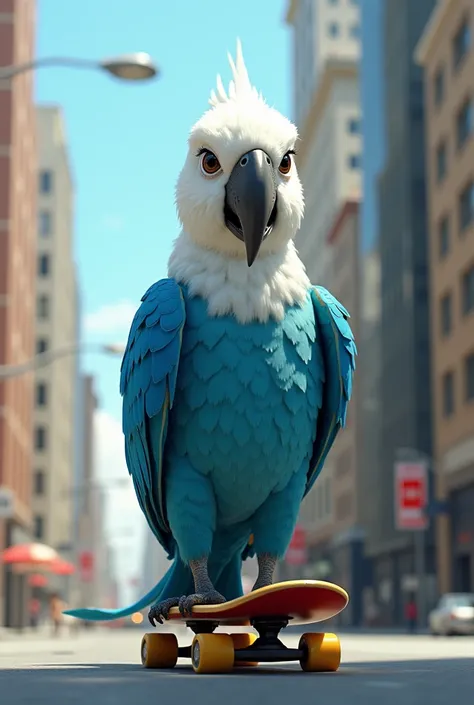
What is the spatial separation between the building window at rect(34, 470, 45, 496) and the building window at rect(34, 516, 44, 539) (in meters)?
1.86

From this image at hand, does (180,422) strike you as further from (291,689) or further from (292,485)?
(291,689)

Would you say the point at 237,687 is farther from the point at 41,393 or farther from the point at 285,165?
the point at 41,393

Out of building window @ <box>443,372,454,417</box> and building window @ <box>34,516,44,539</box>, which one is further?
building window @ <box>34,516,44,539</box>

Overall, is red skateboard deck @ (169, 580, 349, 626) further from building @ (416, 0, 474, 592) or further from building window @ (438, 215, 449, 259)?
building window @ (438, 215, 449, 259)

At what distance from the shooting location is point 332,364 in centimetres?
743

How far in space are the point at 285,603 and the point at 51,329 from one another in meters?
87.5

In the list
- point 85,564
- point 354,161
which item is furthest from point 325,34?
point 85,564

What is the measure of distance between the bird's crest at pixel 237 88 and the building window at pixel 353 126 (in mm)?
76959

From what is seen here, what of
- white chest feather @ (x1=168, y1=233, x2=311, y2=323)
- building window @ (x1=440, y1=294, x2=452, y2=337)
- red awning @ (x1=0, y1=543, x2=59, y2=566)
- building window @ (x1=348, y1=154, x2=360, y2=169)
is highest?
building window @ (x1=348, y1=154, x2=360, y2=169)

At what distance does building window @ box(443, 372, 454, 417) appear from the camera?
44281 mm

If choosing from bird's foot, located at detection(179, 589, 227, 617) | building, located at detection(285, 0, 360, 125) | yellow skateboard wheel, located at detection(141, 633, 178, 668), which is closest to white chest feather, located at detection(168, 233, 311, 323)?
bird's foot, located at detection(179, 589, 227, 617)

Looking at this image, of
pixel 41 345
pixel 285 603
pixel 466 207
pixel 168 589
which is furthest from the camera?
pixel 41 345

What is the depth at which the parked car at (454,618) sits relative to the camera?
32.3 meters

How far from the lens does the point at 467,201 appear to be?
1692 inches
